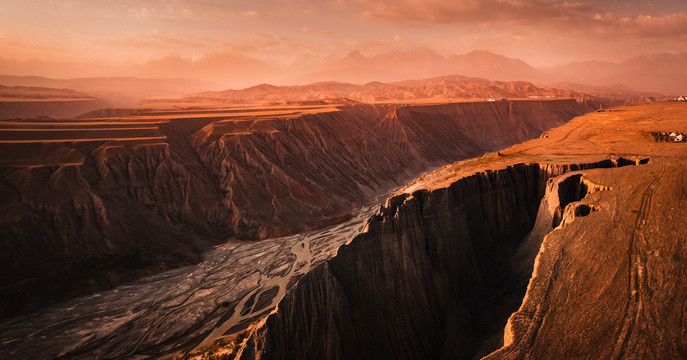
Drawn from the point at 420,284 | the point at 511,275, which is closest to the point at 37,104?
the point at 420,284

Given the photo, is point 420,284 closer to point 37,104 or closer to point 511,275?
point 511,275

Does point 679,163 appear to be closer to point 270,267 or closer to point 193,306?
point 270,267

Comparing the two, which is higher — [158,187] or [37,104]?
[37,104]

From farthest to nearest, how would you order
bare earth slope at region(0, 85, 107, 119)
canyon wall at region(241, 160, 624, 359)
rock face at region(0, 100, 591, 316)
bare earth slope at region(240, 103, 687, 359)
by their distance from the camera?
bare earth slope at region(0, 85, 107, 119), rock face at region(0, 100, 591, 316), canyon wall at region(241, 160, 624, 359), bare earth slope at region(240, 103, 687, 359)

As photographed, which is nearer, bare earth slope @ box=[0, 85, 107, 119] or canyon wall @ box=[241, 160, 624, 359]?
canyon wall @ box=[241, 160, 624, 359]

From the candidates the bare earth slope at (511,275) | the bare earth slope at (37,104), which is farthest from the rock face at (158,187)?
the bare earth slope at (37,104)

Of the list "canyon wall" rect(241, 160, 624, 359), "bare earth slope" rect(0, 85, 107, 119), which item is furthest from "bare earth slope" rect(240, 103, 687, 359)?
"bare earth slope" rect(0, 85, 107, 119)

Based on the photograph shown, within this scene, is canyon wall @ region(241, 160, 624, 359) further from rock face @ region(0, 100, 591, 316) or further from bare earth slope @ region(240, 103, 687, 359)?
rock face @ region(0, 100, 591, 316)
